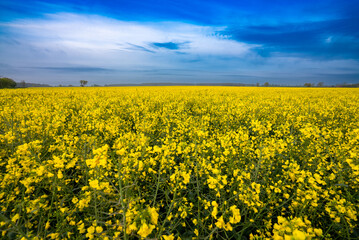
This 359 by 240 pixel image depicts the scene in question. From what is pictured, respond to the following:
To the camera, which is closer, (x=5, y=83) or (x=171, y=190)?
(x=171, y=190)

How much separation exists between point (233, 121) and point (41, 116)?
7.63 m

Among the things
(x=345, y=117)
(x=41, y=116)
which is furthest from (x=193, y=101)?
(x=41, y=116)

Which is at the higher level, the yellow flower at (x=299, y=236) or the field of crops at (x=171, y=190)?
the yellow flower at (x=299, y=236)

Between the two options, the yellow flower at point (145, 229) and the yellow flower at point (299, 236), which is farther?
the yellow flower at point (145, 229)

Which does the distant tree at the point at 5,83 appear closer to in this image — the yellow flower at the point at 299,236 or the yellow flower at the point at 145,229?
the yellow flower at the point at 145,229

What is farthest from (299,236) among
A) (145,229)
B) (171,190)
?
(171,190)

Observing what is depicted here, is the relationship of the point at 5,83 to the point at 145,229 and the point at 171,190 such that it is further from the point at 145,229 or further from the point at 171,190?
the point at 145,229

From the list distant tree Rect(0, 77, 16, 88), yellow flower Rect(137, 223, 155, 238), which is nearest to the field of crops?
yellow flower Rect(137, 223, 155, 238)

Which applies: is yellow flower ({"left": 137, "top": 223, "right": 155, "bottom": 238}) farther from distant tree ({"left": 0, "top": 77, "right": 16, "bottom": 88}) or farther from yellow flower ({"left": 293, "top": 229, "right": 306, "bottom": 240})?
distant tree ({"left": 0, "top": 77, "right": 16, "bottom": 88})

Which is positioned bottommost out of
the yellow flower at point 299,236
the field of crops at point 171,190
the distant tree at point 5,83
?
the field of crops at point 171,190

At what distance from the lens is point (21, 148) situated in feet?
7.12

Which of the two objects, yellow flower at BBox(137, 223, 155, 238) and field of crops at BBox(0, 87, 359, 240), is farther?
field of crops at BBox(0, 87, 359, 240)

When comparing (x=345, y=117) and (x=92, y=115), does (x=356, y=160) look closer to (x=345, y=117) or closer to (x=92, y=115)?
(x=345, y=117)

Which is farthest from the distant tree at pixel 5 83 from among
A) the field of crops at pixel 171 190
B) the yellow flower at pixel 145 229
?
the yellow flower at pixel 145 229
